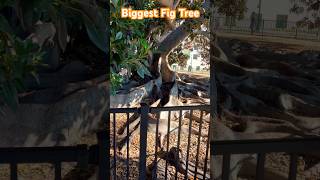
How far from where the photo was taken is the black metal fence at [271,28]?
1979 millimetres

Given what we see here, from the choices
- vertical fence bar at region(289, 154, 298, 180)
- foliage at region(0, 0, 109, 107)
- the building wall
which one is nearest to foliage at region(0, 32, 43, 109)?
foliage at region(0, 0, 109, 107)

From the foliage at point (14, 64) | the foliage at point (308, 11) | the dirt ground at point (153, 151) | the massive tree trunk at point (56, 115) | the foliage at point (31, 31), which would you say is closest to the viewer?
the foliage at point (31, 31)

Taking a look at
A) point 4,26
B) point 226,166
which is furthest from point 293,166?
point 4,26

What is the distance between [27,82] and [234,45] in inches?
38.4

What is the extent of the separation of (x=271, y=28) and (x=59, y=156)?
1.19 metres

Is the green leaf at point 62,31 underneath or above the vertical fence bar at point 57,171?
above

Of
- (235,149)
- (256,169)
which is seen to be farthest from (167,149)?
(256,169)

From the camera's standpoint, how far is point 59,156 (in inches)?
73.0

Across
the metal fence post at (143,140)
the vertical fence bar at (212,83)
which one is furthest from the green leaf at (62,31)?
the vertical fence bar at (212,83)

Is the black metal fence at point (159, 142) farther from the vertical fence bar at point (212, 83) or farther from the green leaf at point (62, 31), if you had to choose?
the green leaf at point (62, 31)

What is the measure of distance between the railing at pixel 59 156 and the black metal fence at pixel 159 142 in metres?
0.05

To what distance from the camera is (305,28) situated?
2.07 meters

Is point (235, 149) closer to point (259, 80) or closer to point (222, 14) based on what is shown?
point (259, 80)

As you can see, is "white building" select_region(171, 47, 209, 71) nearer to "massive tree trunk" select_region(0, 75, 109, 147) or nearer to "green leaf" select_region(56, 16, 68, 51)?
"massive tree trunk" select_region(0, 75, 109, 147)
